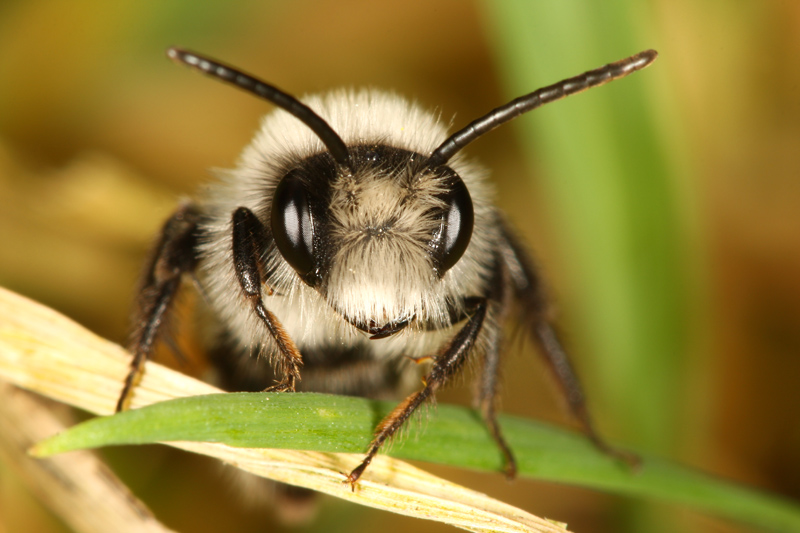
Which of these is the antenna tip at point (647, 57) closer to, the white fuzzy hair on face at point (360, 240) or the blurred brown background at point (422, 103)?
the white fuzzy hair on face at point (360, 240)

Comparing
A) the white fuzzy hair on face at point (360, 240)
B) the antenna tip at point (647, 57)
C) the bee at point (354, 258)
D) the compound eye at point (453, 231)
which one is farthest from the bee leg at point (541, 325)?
the antenna tip at point (647, 57)

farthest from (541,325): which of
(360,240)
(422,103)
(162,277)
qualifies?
(422,103)

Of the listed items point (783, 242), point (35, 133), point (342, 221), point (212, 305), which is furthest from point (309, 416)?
point (783, 242)

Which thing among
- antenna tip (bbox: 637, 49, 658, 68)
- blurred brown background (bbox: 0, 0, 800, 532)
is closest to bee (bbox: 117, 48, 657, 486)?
antenna tip (bbox: 637, 49, 658, 68)

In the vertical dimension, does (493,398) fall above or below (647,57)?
below

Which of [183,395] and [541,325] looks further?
[541,325]

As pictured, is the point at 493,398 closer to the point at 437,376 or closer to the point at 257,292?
the point at 437,376

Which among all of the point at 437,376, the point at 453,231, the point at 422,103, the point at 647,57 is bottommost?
the point at 437,376
